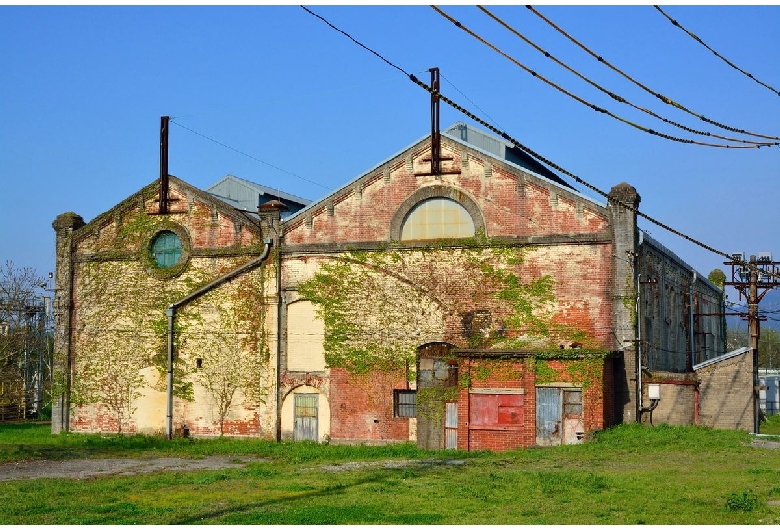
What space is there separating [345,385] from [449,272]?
16.4 ft

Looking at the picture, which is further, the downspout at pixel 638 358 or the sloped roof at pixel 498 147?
the sloped roof at pixel 498 147

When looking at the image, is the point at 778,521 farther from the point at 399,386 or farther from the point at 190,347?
the point at 190,347

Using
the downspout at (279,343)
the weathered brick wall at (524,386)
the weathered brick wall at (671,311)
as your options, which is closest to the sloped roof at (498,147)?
the weathered brick wall at (671,311)

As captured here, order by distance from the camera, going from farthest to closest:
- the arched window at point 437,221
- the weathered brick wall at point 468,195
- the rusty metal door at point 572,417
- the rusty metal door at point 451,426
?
the arched window at point 437,221, the weathered brick wall at point 468,195, the rusty metal door at point 451,426, the rusty metal door at point 572,417

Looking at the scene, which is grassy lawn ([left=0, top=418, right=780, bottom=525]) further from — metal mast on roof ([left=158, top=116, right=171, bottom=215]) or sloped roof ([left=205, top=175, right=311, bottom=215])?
sloped roof ([left=205, top=175, right=311, bottom=215])

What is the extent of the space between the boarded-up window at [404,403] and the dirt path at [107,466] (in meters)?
5.02

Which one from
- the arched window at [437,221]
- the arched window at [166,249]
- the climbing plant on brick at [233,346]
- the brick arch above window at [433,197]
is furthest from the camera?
the arched window at [166,249]

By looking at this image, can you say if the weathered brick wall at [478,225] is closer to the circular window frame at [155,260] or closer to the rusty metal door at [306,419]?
the rusty metal door at [306,419]

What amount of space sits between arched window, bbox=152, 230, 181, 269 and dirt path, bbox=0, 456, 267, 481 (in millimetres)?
8678

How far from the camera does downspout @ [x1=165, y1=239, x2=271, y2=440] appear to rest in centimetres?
3319

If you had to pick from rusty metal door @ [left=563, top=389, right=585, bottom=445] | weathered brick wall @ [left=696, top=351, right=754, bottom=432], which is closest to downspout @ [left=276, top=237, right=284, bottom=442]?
rusty metal door @ [left=563, top=389, right=585, bottom=445]

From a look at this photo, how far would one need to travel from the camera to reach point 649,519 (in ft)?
49.6

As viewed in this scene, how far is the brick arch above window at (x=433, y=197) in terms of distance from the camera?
101 ft

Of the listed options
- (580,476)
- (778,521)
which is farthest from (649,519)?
(580,476)
